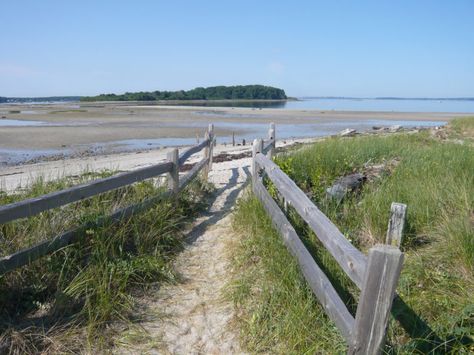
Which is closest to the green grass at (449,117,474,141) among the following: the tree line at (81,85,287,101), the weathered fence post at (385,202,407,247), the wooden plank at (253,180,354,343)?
the weathered fence post at (385,202,407,247)

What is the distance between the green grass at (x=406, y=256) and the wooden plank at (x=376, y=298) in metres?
0.36

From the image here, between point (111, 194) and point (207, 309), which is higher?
point (111, 194)

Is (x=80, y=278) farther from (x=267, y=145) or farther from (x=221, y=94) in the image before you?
(x=221, y=94)

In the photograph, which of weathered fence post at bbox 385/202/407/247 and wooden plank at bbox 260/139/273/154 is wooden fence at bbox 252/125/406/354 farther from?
wooden plank at bbox 260/139/273/154

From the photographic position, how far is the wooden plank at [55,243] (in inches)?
131

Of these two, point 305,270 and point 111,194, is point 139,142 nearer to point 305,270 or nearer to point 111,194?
point 111,194

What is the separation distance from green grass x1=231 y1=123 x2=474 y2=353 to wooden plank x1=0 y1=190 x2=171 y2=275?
1391 mm

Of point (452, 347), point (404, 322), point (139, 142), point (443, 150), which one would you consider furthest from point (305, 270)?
point (139, 142)

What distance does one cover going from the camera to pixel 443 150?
8758 millimetres

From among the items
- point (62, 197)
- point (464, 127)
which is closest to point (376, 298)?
point (62, 197)

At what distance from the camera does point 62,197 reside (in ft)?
12.3

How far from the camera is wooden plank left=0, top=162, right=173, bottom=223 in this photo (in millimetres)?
3226

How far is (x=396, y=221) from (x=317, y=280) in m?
1.19

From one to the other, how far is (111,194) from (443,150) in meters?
7.17
